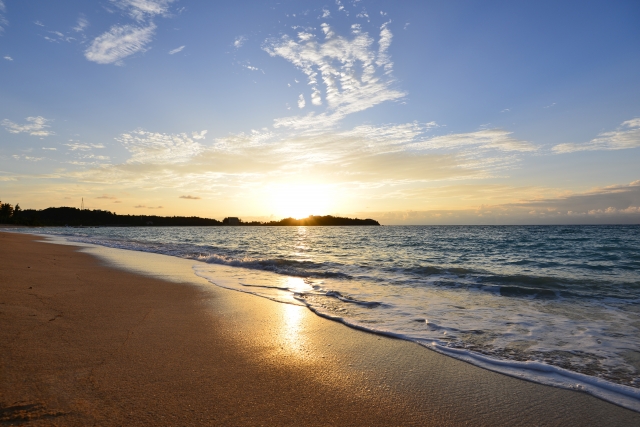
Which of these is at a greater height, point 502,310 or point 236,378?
point 236,378

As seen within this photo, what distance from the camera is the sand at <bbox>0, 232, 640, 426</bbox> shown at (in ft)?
10.5

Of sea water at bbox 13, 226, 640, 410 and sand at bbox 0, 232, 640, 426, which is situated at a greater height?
sand at bbox 0, 232, 640, 426

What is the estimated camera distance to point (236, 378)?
4.03 meters

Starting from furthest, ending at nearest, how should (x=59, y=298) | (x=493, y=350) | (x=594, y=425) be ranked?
(x=59, y=298) < (x=493, y=350) < (x=594, y=425)

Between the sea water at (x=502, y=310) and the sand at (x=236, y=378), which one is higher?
the sand at (x=236, y=378)

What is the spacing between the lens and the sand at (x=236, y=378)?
3.21m

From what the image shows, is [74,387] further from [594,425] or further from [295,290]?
[295,290]

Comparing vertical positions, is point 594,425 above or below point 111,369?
below

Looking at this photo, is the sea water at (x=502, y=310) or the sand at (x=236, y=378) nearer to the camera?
the sand at (x=236, y=378)

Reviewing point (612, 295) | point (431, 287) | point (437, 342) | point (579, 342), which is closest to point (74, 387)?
point (437, 342)

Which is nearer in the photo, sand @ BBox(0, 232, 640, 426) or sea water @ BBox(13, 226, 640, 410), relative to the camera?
sand @ BBox(0, 232, 640, 426)

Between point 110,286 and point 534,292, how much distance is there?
12.1 meters

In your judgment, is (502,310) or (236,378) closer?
(236,378)

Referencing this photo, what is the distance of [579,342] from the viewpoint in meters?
5.98
